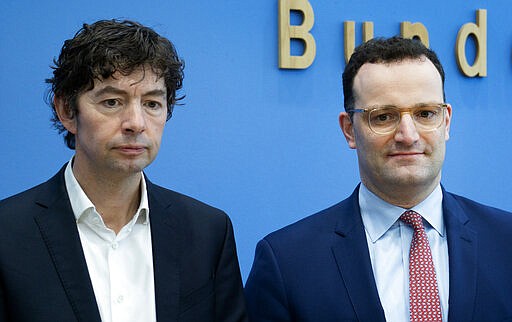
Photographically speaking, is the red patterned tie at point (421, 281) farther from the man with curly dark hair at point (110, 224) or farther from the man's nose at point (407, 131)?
the man with curly dark hair at point (110, 224)

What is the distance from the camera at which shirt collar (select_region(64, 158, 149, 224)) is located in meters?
1.57

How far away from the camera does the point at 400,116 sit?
161 centimetres

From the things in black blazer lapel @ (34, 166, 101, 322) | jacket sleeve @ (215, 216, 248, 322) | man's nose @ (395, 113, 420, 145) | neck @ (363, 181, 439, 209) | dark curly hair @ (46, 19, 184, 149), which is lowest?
jacket sleeve @ (215, 216, 248, 322)

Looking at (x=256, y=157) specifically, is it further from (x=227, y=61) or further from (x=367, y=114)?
(x=367, y=114)

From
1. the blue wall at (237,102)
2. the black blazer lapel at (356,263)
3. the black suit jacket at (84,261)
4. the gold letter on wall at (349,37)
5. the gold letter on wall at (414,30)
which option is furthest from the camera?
the gold letter on wall at (414,30)

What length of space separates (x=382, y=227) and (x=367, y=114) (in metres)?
0.27

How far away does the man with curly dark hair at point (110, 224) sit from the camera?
1.48 metres

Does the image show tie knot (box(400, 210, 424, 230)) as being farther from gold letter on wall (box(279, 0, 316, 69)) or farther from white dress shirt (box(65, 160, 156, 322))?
gold letter on wall (box(279, 0, 316, 69))

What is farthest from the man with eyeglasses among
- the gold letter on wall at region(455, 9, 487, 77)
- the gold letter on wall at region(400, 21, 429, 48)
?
the gold letter on wall at region(455, 9, 487, 77)

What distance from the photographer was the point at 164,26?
248cm

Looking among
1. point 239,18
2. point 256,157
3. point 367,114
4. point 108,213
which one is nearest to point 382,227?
point 367,114

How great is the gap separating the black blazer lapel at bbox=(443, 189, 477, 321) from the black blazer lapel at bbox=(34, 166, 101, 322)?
784 millimetres

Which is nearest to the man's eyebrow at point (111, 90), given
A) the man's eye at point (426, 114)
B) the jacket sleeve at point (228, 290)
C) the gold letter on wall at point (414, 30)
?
the jacket sleeve at point (228, 290)

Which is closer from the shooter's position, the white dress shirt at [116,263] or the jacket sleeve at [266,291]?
the white dress shirt at [116,263]
